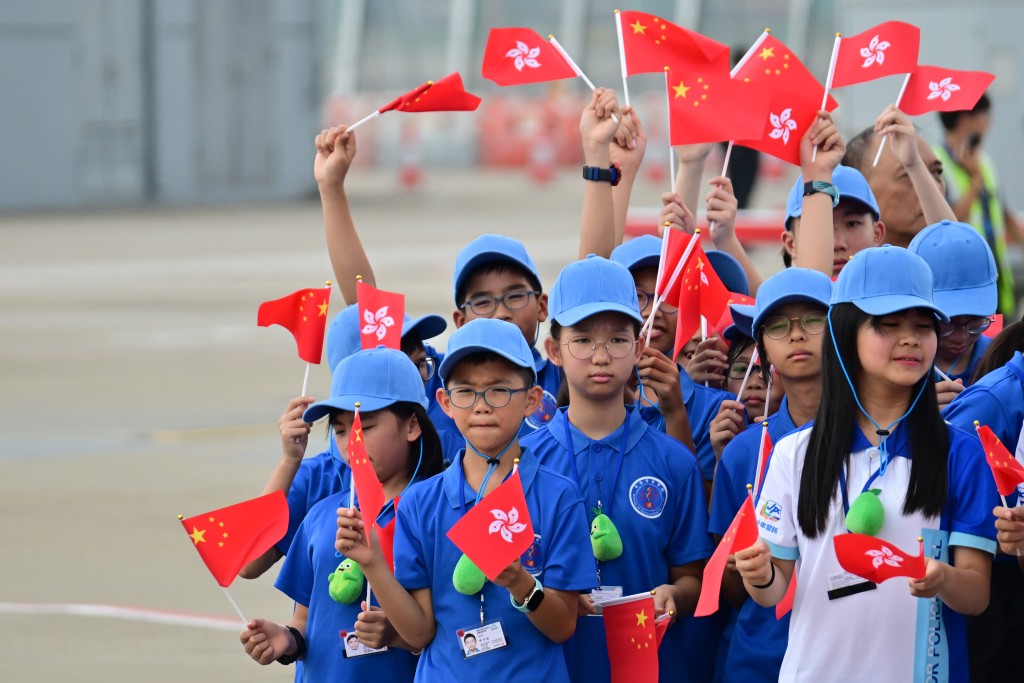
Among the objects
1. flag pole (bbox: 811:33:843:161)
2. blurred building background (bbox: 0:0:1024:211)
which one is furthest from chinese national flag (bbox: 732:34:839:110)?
blurred building background (bbox: 0:0:1024:211)

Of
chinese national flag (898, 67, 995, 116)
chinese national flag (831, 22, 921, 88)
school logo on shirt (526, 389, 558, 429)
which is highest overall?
chinese national flag (831, 22, 921, 88)

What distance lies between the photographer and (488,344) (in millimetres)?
4371

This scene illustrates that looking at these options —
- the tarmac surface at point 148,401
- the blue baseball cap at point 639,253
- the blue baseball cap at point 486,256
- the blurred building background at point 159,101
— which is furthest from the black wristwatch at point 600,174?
the blurred building background at point 159,101

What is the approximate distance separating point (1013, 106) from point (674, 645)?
41.5ft

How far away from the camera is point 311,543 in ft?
15.6

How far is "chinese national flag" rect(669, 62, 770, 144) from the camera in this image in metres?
5.59

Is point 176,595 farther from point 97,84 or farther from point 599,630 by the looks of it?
point 97,84

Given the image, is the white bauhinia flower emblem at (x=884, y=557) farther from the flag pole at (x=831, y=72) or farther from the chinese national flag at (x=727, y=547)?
the flag pole at (x=831, y=72)

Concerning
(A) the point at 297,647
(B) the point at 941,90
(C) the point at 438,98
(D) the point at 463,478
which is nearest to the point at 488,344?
(D) the point at 463,478

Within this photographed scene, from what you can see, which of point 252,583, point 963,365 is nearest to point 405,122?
point 252,583

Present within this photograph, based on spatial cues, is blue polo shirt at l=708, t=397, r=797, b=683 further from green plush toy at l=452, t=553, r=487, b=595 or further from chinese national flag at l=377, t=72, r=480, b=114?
chinese national flag at l=377, t=72, r=480, b=114

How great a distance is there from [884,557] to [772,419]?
1100 millimetres

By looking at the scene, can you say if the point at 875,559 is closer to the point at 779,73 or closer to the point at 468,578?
the point at 468,578

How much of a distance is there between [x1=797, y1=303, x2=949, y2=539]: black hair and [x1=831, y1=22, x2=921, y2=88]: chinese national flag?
226 cm
